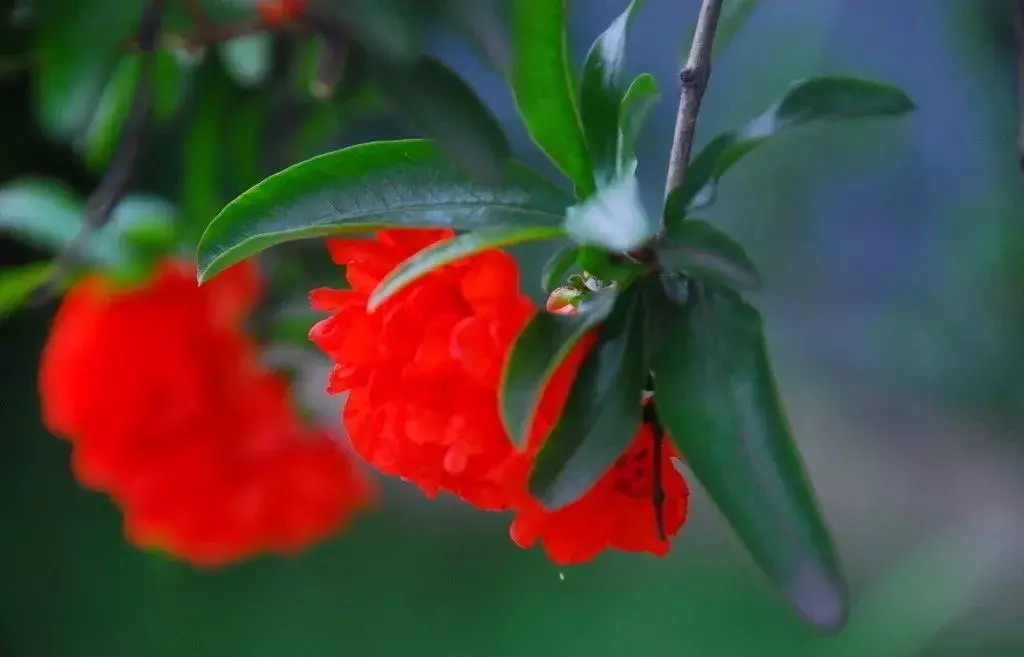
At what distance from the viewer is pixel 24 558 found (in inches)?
57.0

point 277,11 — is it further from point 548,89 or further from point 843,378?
point 843,378

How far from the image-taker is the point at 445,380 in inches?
12.6

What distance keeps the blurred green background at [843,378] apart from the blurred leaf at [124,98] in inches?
4.3

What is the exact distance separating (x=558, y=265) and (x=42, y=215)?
64cm

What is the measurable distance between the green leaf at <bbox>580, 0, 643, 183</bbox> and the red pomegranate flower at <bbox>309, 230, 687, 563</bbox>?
0.21 ft

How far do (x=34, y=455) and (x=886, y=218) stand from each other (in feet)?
4.33

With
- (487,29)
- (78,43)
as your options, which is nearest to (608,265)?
(487,29)

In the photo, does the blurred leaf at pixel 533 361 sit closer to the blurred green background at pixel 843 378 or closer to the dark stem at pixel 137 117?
the dark stem at pixel 137 117

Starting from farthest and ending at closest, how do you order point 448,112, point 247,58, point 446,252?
1. point 247,58
2. point 448,112
3. point 446,252

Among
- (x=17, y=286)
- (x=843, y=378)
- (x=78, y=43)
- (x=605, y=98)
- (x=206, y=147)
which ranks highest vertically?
(x=605, y=98)

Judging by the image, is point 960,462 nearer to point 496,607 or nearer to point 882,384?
point 882,384

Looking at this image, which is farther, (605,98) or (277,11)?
(277,11)

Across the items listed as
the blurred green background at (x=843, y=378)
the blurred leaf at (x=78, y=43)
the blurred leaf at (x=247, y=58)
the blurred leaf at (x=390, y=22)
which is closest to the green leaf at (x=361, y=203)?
the blurred leaf at (x=390, y=22)

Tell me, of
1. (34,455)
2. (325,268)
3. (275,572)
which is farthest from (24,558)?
(325,268)
